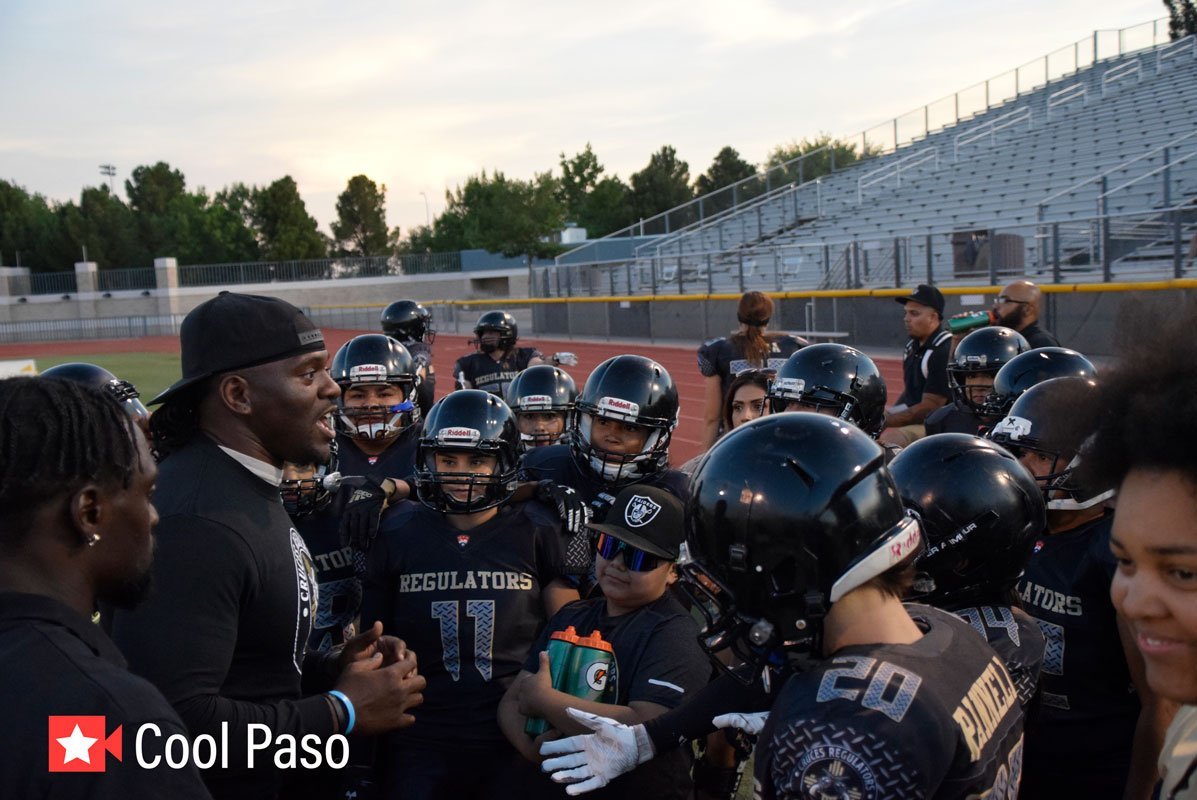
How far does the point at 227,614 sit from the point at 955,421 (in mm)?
4694

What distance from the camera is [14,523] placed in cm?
184

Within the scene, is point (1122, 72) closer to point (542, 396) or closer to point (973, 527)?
point (542, 396)

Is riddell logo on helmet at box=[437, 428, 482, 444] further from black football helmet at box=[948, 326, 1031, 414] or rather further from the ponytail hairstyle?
the ponytail hairstyle

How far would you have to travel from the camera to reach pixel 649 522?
348cm

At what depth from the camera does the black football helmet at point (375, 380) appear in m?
5.59

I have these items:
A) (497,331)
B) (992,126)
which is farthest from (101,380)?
(992,126)

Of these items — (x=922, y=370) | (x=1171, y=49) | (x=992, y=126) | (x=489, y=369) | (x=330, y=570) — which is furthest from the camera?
(x=992, y=126)

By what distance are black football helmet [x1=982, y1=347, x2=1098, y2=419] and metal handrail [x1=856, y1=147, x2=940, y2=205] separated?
26758 mm

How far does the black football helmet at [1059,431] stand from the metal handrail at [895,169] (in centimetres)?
2725

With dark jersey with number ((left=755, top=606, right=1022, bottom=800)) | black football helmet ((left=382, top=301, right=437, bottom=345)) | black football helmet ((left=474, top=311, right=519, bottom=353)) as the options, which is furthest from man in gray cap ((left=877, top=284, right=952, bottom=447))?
dark jersey with number ((left=755, top=606, right=1022, bottom=800))

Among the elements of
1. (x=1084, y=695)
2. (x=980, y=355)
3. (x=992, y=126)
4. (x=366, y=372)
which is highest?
(x=992, y=126)

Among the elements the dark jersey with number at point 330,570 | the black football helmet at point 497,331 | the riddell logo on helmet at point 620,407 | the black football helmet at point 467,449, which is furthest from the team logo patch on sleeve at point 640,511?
the black football helmet at point 497,331

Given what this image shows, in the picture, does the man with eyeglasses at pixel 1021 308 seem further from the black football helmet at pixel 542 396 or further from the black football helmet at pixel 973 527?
the black football helmet at pixel 973 527

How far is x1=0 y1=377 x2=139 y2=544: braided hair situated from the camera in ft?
6.03
